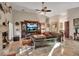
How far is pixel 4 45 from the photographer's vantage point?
97.3 inches

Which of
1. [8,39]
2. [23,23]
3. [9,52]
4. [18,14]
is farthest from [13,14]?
[9,52]

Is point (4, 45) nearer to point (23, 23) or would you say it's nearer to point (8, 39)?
point (8, 39)

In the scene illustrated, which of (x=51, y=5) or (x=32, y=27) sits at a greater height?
(x=51, y=5)

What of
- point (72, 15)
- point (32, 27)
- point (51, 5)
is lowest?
point (32, 27)

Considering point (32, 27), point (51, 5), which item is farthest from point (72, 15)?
point (32, 27)

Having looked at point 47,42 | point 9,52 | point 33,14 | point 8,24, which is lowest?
point 9,52

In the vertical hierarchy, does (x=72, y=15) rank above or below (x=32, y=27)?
above

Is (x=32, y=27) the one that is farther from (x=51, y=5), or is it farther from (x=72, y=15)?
(x=72, y=15)

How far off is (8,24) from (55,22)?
2.91ft

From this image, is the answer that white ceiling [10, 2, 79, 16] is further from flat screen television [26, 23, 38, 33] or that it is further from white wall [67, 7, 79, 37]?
flat screen television [26, 23, 38, 33]

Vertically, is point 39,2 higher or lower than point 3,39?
higher

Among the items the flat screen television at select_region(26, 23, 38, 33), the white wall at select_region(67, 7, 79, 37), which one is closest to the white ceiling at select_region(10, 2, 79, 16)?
the white wall at select_region(67, 7, 79, 37)

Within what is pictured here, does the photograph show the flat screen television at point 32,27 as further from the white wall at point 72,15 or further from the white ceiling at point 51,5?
the white wall at point 72,15

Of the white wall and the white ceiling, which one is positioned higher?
the white ceiling
